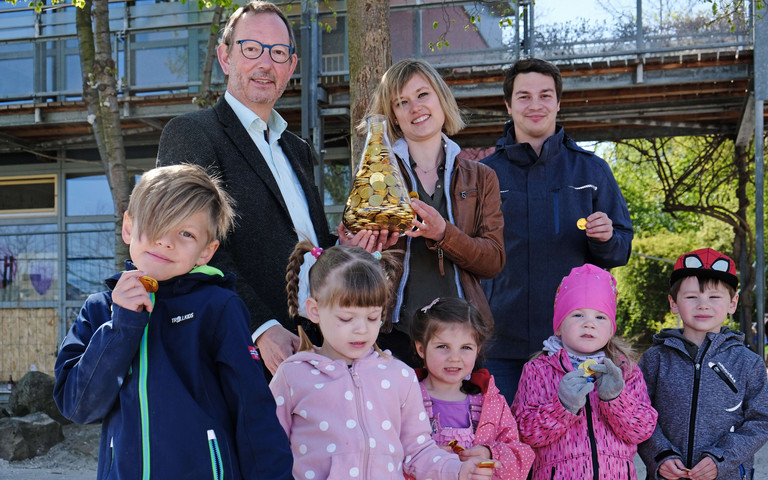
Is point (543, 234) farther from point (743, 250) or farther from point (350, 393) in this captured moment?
point (743, 250)

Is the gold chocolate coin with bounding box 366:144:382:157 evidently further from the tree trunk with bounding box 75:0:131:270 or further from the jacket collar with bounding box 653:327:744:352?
the tree trunk with bounding box 75:0:131:270

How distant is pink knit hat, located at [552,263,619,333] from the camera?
3000mm

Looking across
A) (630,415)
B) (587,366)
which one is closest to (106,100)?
(587,366)

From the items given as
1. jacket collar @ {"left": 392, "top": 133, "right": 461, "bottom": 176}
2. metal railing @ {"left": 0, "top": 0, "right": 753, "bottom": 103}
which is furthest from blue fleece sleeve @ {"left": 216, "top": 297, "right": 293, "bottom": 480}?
metal railing @ {"left": 0, "top": 0, "right": 753, "bottom": 103}

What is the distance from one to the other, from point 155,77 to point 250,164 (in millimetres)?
7058

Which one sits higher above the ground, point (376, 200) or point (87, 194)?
point (87, 194)

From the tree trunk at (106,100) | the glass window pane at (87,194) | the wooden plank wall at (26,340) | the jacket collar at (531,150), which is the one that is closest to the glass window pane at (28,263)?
the wooden plank wall at (26,340)

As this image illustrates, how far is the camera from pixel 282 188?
2.71 meters

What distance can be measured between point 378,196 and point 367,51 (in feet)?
9.76

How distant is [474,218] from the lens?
9.71ft

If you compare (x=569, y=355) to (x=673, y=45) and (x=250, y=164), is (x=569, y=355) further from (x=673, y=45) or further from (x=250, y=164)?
(x=673, y=45)

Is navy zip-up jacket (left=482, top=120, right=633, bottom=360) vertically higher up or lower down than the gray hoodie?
higher up

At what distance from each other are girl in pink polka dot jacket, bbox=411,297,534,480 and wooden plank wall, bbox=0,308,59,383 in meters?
8.73

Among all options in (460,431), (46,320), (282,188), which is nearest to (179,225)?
(282,188)
